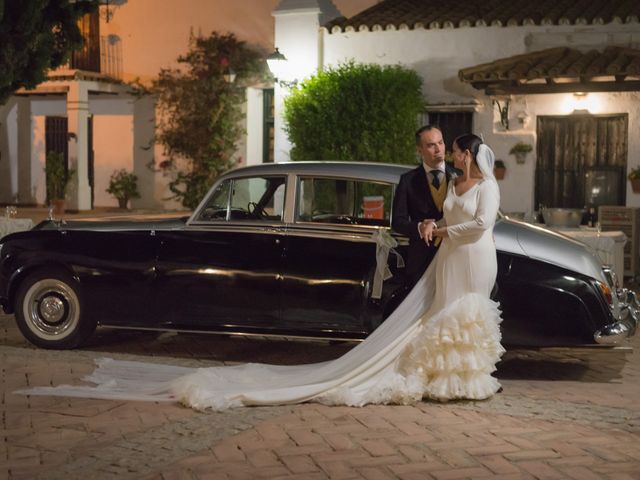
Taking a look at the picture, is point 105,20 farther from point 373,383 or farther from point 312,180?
point 373,383

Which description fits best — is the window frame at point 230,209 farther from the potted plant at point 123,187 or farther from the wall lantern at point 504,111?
the potted plant at point 123,187

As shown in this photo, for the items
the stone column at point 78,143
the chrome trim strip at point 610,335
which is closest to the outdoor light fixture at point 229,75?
the stone column at point 78,143

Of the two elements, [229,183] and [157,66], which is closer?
[229,183]

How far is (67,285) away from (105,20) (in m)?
16.1

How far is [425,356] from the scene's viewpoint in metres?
6.86

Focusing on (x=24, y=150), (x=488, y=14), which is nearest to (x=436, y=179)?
(x=488, y=14)

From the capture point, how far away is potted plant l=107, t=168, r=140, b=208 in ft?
77.1

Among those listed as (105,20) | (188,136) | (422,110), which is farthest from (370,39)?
(105,20)

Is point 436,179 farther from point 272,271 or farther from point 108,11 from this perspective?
point 108,11

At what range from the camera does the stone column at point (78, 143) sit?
80.6 feet

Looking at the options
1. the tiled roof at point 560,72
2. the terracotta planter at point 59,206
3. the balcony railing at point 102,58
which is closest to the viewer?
the tiled roof at point 560,72

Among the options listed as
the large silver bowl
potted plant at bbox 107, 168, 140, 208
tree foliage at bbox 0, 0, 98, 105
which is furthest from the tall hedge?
potted plant at bbox 107, 168, 140, 208

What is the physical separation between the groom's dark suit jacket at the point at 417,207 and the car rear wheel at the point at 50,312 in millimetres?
2908

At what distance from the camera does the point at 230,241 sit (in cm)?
807
